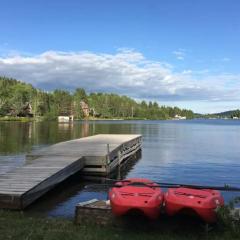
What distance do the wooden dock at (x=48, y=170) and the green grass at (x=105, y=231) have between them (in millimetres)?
2263

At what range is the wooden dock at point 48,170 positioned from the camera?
14.4m

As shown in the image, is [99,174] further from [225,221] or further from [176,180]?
[225,221]

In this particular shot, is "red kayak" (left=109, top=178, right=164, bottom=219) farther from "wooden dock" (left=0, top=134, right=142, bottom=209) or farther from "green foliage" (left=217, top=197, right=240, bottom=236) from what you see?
"wooden dock" (left=0, top=134, right=142, bottom=209)

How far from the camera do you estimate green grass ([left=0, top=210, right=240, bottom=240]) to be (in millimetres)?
10289

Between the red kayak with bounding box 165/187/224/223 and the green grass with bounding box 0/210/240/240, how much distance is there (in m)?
0.38

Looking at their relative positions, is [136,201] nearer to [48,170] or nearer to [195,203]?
[195,203]

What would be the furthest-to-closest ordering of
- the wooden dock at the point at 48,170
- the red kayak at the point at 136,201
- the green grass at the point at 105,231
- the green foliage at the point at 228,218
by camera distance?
the wooden dock at the point at 48,170 → the red kayak at the point at 136,201 → the green foliage at the point at 228,218 → the green grass at the point at 105,231

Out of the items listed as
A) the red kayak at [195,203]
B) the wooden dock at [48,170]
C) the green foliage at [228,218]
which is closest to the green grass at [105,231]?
the green foliage at [228,218]

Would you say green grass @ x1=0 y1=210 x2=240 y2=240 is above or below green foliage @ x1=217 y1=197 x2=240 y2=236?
below

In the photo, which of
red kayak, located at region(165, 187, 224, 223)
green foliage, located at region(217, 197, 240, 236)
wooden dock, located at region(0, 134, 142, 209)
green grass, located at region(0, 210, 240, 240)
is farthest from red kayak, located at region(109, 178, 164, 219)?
wooden dock, located at region(0, 134, 142, 209)

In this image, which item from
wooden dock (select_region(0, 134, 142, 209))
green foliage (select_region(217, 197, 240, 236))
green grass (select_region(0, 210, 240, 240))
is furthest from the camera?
wooden dock (select_region(0, 134, 142, 209))

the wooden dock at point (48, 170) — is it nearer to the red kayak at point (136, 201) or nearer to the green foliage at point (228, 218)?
the red kayak at point (136, 201)

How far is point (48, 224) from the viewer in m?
11.7

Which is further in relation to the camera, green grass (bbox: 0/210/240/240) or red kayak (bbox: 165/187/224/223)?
red kayak (bbox: 165/187/224/223)
